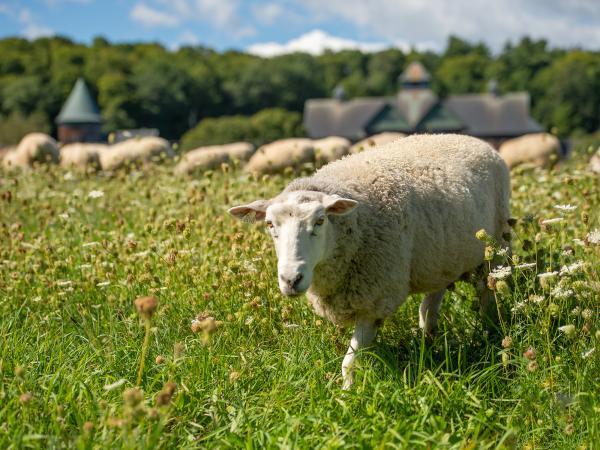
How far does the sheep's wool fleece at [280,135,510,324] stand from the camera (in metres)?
4.02

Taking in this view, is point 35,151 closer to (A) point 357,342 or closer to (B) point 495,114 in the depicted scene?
(A) point 357,342

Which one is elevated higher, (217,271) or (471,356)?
(217,271)

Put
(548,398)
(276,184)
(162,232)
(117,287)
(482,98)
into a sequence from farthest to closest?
(482,98) → (276,184) → (162,232) → (117,287) → (548,398)

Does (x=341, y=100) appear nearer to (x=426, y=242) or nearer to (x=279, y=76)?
(x=279, y=76)

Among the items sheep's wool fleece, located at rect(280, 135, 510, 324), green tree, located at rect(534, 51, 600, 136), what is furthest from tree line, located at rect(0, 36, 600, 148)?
sheep's wool fleece, located at rect(280, 135, 510, 324)

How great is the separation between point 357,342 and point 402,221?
0.81 meters

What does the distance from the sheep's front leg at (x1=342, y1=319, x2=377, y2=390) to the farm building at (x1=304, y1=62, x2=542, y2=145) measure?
6537cm

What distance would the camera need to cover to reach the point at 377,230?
410cm

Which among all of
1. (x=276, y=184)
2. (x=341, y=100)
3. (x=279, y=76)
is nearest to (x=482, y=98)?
(x=341, y=100)

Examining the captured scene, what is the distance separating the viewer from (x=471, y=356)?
418 centimetres

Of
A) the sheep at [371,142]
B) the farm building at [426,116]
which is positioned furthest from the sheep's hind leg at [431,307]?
the farm building at [426,116]

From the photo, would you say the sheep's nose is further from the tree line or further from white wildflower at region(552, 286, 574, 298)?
the tree line

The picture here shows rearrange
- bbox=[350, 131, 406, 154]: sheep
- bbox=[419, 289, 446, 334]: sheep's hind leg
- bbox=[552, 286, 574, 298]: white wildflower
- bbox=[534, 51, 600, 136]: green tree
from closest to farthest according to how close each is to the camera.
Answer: bbox=[552, 286, 574, 298]: white wildflower → bbox=[419, 289, 446, 334]: sheep's hind leg → bbox=[350, 131, 406, 154]: sheep → bbox=[534, 51, 600, 136]: green tree

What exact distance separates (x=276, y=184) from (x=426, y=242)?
2.75 meters
